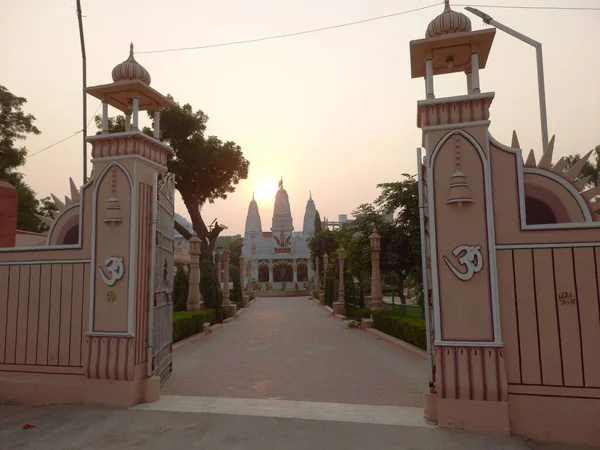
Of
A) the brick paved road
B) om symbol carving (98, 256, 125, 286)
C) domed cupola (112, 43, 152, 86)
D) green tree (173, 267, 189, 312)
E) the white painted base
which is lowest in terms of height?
the brick paved road

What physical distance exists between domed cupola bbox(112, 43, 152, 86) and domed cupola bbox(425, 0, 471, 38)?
14.3 feet

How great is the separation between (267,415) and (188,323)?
8268 millimetres

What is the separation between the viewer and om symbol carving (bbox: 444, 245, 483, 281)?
4.98 metres

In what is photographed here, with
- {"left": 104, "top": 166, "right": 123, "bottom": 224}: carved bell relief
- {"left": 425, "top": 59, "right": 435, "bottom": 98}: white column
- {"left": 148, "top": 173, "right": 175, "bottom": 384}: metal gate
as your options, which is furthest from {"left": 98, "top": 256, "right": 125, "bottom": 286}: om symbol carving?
{"left": 425, "top": 59, "right": 435, "bottom": 98}: white column

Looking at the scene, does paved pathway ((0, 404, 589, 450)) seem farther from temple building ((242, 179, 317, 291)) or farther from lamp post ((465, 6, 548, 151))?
temple building ((242, 179, 317, 291))

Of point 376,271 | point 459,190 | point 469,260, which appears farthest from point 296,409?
point 376,271

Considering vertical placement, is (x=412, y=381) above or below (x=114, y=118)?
below

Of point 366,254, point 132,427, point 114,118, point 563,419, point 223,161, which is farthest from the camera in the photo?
point 223,161

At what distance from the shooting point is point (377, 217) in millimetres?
16188

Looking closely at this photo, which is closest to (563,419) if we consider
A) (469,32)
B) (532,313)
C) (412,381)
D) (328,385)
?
(532,313)

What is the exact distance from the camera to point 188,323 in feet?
42.4

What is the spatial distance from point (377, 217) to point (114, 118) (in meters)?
15.8

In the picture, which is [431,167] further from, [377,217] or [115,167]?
[377,217]

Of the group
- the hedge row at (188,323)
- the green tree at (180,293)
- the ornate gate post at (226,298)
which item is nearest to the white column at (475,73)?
the hedge row at (188,323)
